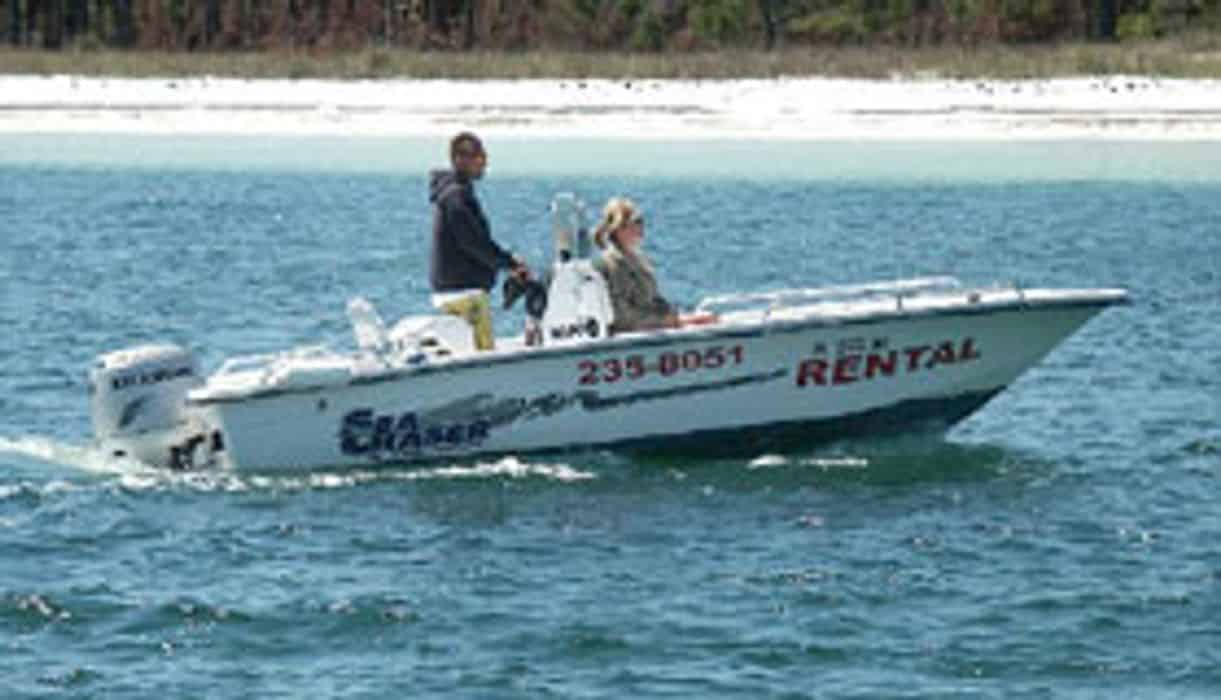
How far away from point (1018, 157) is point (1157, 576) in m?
29.1

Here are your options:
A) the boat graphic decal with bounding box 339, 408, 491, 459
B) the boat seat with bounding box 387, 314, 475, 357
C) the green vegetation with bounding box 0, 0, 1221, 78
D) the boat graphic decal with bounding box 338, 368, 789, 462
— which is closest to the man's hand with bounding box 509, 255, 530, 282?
the boat seat with bounding box 387, 314, 475, 357

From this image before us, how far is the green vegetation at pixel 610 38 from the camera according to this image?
5262 centimetres

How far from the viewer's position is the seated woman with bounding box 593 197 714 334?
18.7 m

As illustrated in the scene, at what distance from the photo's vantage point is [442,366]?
1859 centimetres

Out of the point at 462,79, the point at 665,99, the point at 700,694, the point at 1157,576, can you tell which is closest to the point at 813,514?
the point at 1157,576

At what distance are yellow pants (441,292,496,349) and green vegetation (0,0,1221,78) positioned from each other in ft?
105

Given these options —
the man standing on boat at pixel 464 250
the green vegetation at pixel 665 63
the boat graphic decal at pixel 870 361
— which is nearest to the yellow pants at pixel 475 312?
the man standing on boat at pixel 464 250

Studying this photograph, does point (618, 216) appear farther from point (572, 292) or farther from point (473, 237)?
point (473, 237)

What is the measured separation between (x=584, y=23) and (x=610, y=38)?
0.95 m

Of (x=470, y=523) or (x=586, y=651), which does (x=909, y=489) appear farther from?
(x=586, y=651)

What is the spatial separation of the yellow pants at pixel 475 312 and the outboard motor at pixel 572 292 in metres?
0.32

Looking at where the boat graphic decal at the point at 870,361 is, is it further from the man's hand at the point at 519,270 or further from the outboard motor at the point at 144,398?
the outboard motor at the point at 144,398

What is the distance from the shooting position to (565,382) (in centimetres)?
1878

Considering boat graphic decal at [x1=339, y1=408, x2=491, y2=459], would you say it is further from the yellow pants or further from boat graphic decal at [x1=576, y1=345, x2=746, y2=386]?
boat graphic decal at [x1=576, y1=345, x2=746, y2=386]
